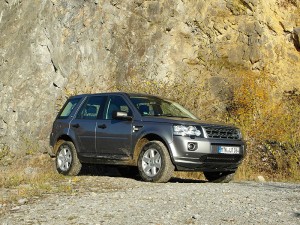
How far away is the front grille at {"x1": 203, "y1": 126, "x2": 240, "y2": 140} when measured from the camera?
34.7 ft

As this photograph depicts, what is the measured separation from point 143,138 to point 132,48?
45.4 feet

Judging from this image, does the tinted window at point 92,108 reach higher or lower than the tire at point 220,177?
higher

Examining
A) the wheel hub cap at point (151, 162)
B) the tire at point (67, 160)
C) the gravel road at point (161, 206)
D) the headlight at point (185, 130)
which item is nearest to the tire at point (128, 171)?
the tire at point (67, 160)

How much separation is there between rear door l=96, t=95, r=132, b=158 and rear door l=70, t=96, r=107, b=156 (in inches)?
6.4

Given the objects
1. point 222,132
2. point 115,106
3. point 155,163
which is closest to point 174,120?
point 155,163

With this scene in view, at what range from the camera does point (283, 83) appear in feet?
75.8

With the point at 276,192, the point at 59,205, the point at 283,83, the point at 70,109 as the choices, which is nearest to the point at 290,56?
the point at 283,83

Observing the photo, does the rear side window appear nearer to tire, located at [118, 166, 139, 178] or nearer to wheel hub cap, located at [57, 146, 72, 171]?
wheel hub cap, located at [57, 146, 72, 171]

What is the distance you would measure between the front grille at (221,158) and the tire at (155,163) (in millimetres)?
642

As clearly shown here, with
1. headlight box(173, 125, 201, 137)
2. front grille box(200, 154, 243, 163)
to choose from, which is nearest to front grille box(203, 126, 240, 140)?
headlight box(173, 125, 201, 137)

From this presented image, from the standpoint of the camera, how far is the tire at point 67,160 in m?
12.0

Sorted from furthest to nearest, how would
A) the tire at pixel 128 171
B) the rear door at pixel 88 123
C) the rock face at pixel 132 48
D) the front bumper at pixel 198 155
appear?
1. the rock face at pixel 132 48
2. the tire at pixel 128 171
3. the rear door at pixel 88 123
4. the front bumper at pixel 198 155

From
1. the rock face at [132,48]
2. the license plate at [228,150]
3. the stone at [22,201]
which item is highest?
the rock face at [132,48]

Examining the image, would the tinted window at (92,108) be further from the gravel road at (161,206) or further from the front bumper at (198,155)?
the gravel road at (161,206)
